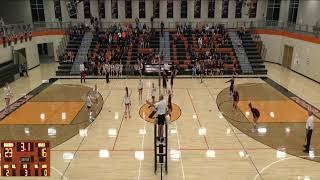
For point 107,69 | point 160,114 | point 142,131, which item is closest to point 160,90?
point 107,69

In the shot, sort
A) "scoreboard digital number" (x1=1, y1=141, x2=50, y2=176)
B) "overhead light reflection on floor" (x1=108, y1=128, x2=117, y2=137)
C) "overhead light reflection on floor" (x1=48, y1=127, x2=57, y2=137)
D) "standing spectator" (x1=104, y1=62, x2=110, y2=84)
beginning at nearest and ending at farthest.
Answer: "scoreboard digital number" (x1=1, y1=141, x2=50, y2=176)
"overhead light reflection on floor" (x1=108, y1=128, x2=117, y2=137)
"overhead light reflection on floor" (x1=48, y1=127, x2=57, y2=137)
"standing spectator" (x1=104, y1=62, x2=110, y2=84)

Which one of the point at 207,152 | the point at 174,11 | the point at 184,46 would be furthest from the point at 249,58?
the point at 207,152

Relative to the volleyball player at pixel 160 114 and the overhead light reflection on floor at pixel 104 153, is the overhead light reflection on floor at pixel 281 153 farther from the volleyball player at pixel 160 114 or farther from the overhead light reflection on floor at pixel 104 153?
the overhead light reflection on floor at pixel 104 153

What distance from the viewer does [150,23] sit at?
3709cm

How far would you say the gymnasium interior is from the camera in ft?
40.2

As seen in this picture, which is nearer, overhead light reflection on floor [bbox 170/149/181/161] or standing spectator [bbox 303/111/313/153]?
overhead light reflection on floor [bbox 170/149/181/161]

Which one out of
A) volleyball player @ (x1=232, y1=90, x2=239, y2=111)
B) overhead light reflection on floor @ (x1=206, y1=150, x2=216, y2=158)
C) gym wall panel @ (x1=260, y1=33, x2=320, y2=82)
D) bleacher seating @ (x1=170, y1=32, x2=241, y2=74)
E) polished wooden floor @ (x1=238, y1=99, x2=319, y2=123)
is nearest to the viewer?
overhead light reflection on floor @ (x1=206, y1=150, x2=216, y2=158)

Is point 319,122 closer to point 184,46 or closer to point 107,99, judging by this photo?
point 107,99

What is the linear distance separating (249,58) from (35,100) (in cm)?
2103

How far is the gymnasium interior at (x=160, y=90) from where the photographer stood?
12266 mm

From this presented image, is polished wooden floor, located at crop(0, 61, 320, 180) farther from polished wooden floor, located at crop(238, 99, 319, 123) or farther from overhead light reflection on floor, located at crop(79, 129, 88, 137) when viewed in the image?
polished wooden floor, located at crop(238, 99, 319, 123)

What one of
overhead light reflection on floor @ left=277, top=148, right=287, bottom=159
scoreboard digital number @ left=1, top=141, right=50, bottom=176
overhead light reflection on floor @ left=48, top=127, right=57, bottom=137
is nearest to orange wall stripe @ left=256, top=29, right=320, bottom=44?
overhead light reflection on floor @ left=277, top=148, right=287, bottom=159

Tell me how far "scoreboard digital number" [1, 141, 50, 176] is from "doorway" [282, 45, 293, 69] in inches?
1137

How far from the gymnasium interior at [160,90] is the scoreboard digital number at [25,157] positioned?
3cm
